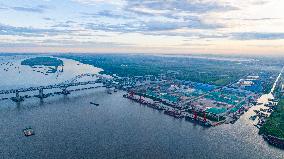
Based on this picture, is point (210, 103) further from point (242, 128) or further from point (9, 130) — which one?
point (9, 130)

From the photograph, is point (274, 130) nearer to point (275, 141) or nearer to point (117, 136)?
point (275, 141)

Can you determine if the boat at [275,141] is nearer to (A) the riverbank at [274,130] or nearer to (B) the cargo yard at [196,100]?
(A) the riverbank at [274,130]

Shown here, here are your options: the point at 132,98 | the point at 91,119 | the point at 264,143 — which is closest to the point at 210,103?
the point at 132,98

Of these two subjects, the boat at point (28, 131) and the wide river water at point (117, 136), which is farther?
the boat at point (28, 131)

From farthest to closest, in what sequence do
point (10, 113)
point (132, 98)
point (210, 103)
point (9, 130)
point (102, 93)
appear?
1. point (102, 93)
2. point (132, 98)
3. point (210, 103)
4. point (10, 113)
5. point (9, 130)

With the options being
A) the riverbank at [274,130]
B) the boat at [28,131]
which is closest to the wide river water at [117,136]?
the boat at [28,131]

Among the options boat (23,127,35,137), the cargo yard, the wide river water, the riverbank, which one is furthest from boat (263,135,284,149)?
boat (23,127,35,137)

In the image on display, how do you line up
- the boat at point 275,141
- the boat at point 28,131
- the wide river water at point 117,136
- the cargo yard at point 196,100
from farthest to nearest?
the cargo yard at point 196,100
the boat at point 28,131
the boat at point 275,141
the wide river water at point 117,136

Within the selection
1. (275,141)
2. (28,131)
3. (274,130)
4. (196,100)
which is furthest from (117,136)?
(196,100)
